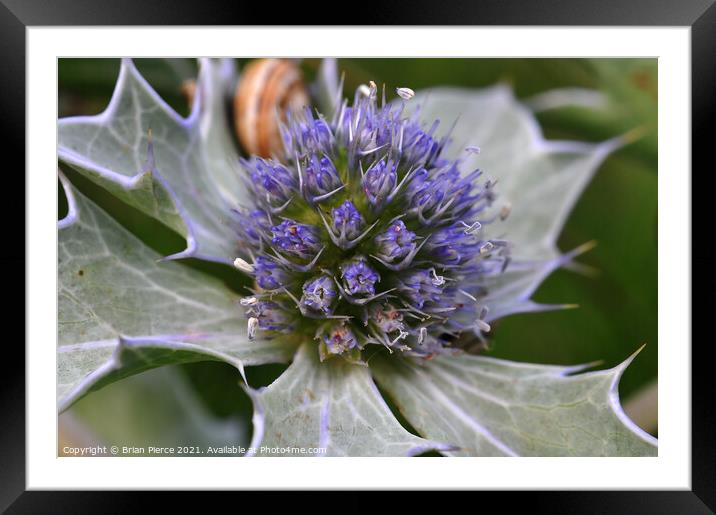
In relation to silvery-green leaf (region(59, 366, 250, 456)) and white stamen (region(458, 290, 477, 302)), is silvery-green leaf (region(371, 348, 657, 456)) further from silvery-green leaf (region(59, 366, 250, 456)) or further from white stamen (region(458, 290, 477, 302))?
silvery-green leaf (region(59, 366, 250, 456))

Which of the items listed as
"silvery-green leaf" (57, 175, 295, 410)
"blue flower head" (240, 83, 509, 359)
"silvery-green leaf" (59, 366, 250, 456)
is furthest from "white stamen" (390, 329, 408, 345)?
"silvery-green leaf" (59, 366, 250, 456)

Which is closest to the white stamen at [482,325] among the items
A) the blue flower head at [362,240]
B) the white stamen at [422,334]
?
the blue flower head at [362,240]

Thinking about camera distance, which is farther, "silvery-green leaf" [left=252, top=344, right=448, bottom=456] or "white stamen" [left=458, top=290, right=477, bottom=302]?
"white stamen" [left=458, top=290, right=477, bottom=302]

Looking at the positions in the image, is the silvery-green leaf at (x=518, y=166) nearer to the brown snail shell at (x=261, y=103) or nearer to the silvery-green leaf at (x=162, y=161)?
the brown snail shell at (x=261, y=103)
